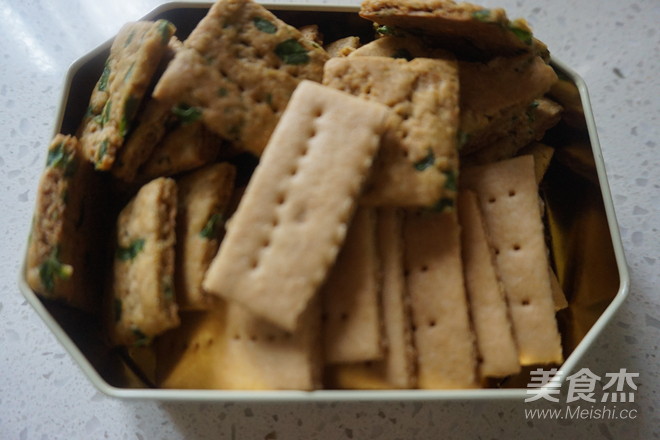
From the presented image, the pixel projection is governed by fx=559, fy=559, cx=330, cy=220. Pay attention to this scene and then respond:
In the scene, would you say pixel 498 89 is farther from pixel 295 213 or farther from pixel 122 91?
pixel 122 91

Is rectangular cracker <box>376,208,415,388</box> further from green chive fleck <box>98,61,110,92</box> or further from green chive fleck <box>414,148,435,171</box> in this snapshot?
green chive fleck <box>98,61,110,92</box>

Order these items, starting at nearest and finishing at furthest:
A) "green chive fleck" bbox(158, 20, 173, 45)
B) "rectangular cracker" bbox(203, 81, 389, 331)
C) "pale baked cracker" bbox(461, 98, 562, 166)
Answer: "rectangular cracker" bbox(203, 81, 389, 331) → "green chive fleck" bbox(158, 20, 173, 45) → "pale baked cracker" bbox(461, 98, 562, 166)

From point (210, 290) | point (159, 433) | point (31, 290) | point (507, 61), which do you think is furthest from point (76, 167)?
point (507, 61)

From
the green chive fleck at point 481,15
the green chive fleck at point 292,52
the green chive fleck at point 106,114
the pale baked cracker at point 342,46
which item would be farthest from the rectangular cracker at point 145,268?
the green chive fleck at point 481,15

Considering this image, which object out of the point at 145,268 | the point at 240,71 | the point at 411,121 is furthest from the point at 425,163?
the point at 145,268

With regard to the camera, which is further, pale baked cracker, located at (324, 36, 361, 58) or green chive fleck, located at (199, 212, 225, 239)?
pale baked cracker, located at (324, 36, 361, 58)

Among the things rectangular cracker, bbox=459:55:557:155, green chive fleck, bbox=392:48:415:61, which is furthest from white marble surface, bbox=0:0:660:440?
green chive fleck, bbox=392:48:415:61

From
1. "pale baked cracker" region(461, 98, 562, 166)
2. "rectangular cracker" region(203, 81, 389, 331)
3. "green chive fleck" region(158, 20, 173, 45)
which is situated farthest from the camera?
"pale baked cracker" region(461, 98, 562, 166)
